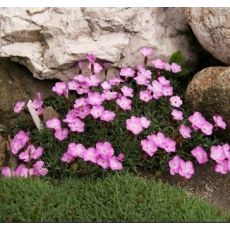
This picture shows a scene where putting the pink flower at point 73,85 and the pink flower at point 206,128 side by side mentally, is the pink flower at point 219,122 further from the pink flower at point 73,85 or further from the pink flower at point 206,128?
the pink flower at point 73,85

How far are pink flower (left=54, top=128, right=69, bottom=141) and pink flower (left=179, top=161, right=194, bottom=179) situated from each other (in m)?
0.87

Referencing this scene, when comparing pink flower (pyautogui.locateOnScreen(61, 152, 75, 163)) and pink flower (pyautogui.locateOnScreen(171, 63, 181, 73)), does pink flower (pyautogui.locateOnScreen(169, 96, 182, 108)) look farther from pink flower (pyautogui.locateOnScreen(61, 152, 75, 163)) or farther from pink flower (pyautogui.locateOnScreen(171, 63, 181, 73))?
pink flower (pyautogui.locateOnScreen(61, 152, 75, 163))

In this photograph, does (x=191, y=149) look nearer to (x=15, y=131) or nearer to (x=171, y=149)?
(x=171, y=149)

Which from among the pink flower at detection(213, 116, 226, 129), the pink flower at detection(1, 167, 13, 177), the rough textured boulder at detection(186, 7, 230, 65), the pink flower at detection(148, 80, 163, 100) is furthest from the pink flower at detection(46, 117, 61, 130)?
the rough textured boulder at detection(186, 7, 230, 65)

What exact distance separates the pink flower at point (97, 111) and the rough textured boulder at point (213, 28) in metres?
1.00

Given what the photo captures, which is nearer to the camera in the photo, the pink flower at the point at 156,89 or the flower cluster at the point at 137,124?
the flower cluster at the point at 137,124

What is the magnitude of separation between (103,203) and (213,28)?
162 centimetres

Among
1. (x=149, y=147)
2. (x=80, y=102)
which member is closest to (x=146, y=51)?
(x=80, y=102)

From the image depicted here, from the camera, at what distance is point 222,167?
4.02m

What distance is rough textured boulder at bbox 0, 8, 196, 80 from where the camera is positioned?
4477mm

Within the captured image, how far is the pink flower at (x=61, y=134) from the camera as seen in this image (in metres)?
4.08

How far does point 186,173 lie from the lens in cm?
396

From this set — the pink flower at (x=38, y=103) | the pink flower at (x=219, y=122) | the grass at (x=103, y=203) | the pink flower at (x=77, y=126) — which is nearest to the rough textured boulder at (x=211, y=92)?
the pink flower at (x=219, y=122)

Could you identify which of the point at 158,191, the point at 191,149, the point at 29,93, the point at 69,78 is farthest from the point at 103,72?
the point at 158,191
